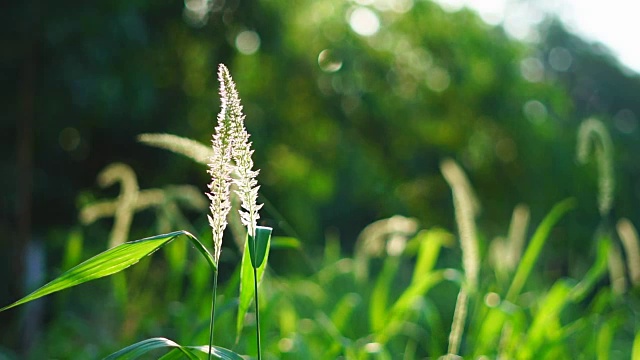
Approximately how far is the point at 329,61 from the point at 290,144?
38.8 inches

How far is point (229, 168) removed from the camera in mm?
854

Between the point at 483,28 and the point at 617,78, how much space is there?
570cm

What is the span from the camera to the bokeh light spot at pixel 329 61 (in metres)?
7.43

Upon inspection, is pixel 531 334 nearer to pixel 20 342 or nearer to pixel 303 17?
pixel 20 342

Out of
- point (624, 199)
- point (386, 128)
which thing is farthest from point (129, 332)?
point (624, 199)

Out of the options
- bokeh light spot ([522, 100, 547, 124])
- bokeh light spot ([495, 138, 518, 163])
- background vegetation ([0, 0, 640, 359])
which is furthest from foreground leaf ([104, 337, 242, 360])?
bokeh light spot ([495, 138, 518, 163])

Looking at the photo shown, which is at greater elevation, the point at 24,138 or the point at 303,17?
the point at 303,17

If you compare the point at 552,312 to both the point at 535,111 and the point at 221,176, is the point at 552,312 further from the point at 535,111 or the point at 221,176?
the point at 535,111

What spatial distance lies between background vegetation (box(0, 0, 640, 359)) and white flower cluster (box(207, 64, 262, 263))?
79 centimetres

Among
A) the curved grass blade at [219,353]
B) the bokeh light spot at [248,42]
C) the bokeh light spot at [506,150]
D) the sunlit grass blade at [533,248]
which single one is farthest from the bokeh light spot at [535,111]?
the curved grass blade at [219,353]

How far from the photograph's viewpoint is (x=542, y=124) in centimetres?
1094

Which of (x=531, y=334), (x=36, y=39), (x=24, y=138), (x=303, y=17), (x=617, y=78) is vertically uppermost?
(x=617, y=78)

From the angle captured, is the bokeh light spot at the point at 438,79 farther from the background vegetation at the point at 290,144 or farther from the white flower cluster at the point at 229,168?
the white flower cluster at the point at 229,168

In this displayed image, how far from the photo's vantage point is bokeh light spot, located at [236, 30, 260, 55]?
6.00m
